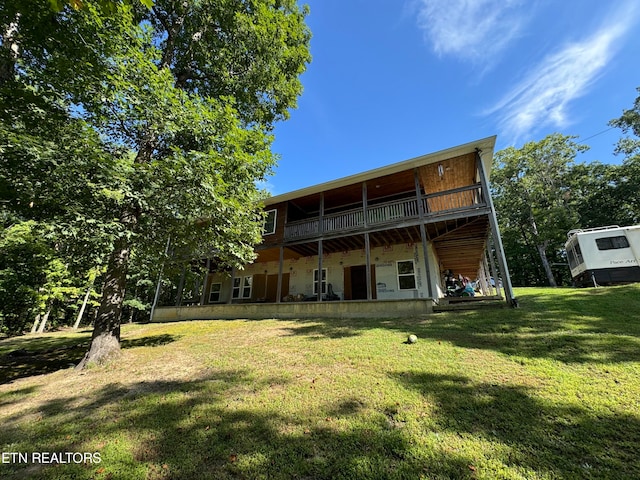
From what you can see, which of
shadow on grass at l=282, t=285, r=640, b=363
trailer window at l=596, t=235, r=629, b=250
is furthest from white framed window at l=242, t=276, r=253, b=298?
trailer window at l=596, t=235, r=629, b=250

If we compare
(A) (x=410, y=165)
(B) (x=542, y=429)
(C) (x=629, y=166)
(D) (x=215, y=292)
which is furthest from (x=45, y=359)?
(C) (x=629, y=166)

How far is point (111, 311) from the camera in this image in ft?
21.0

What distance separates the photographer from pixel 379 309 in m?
9.42

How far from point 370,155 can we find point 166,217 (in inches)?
510

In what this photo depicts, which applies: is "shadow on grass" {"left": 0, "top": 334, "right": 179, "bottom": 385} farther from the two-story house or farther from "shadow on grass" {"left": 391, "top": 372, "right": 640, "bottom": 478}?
"shadow on grass" {"left": 391, "top": 372, "right": 640, "bottom": 478}

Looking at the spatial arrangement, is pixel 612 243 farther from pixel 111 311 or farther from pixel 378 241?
pixel 111 311

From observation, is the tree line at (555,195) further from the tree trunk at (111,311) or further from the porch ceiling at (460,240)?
the tree trunk at (111,311)

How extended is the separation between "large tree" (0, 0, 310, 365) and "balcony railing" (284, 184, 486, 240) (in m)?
5.09

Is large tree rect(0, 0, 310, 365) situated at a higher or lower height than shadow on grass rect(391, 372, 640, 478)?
higher

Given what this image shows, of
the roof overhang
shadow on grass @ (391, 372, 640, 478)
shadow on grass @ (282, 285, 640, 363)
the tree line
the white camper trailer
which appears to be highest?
the tree line

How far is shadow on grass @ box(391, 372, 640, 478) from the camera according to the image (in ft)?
7.20

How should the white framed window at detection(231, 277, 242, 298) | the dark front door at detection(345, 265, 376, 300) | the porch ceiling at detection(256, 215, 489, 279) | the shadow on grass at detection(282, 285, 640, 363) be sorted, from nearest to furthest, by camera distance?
the shadow on grass at detection(282, 285, 640, 363) → the porch ceiling at detection(256, 215, 489, 279) → the dark front door at detection(345, 265, 376, 300) → the white framed window at detection(231, 277, 242, 298)

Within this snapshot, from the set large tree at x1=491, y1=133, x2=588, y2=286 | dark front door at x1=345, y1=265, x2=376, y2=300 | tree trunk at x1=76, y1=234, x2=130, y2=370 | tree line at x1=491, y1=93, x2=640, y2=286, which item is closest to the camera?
tree trunk at x1=76, y1=234, x2=130, y2=370

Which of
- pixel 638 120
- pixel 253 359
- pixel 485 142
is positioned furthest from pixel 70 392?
pixel 638 120
